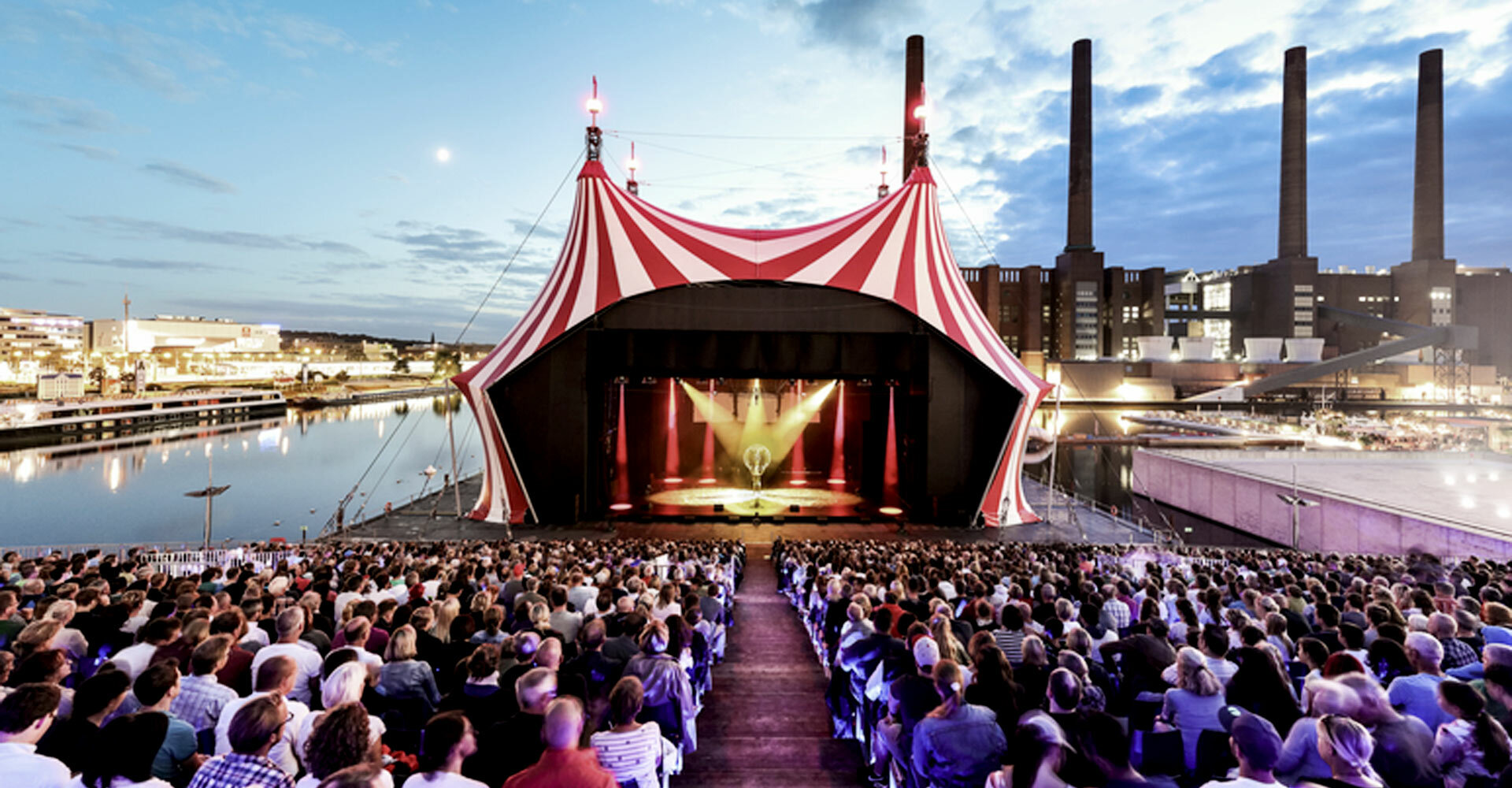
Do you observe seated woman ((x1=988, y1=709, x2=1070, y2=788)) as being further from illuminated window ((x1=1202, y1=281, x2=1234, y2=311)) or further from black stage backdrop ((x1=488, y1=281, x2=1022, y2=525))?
illuminated window ((x1=1202, y1=281, x2=1234, y2=311))

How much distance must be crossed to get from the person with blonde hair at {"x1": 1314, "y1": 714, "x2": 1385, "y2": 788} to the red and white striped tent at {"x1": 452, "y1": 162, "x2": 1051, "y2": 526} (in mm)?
12761

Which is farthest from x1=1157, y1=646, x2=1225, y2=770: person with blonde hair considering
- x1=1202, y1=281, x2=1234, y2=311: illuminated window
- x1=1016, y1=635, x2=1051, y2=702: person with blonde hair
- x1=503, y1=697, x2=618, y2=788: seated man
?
x1=1202, y1=281, x2=1234, y2=311: illuminated window

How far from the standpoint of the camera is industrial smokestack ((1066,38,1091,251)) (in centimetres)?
4859

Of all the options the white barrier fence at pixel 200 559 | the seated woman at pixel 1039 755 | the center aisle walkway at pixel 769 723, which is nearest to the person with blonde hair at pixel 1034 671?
the seated woman at pixel 1039 755

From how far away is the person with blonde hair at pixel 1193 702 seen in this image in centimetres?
300

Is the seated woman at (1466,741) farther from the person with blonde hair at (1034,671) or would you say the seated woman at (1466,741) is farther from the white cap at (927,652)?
the white cap at (927,652)

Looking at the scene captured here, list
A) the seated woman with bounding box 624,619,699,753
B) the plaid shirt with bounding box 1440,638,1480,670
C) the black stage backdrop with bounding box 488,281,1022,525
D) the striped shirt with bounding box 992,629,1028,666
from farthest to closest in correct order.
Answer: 1. the black stage backdrop with bounding box 488,281,1022,525
2. the striped shirt with bounding box 992,629,1028,666
3. the plaid shirt with bounding box 1440,638,1480,670
4. the seated woman with bounding box 624,619,699,753

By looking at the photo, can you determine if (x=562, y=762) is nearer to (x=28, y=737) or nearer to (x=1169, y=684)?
(x=28, y=737)

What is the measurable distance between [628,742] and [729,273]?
12636 millimetres

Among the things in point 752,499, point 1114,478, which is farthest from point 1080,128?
point 752,499

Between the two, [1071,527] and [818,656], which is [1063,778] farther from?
[1071,527]

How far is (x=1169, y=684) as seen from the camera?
3.55m

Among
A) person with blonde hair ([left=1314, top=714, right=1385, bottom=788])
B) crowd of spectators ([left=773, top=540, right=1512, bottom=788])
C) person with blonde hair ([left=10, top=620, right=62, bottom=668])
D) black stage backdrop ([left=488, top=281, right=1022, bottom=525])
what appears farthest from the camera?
black stage backdrop ([left=488, top=281, right=1022, bottom=525])

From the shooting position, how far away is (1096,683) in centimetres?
364
